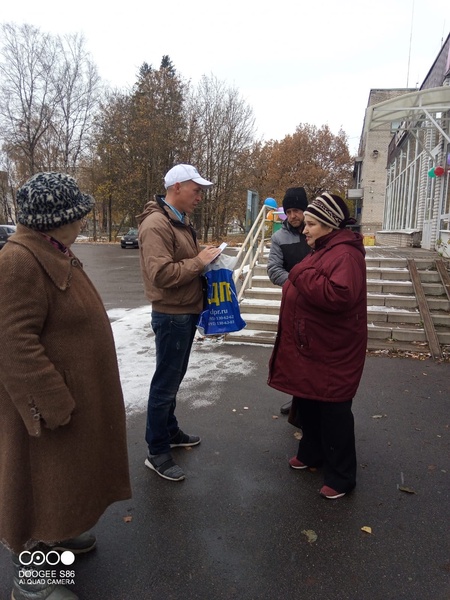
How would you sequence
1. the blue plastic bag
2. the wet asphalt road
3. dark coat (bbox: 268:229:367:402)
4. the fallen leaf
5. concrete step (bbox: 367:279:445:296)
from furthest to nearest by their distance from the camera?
concrete step (bbox: 367:279:445:296), the blue plastic bag, dark coat (bbox: 268:229:367:402), the fallen leaf, the wet asphalt road

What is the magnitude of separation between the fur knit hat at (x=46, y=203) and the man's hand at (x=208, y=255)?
1037 millimetres

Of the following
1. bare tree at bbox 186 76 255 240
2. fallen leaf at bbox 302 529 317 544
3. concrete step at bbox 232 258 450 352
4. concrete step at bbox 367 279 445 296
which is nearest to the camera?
fallen leaf at bbox 302 529 317 544

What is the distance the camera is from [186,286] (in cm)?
277

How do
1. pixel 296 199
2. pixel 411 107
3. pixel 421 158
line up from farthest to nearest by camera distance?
pixel 421 158 → pixel 411 107 → pixel 296 199

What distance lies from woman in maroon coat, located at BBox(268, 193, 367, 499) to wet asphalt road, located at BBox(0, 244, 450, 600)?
1.09 feet

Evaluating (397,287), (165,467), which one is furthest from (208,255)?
(397,287)

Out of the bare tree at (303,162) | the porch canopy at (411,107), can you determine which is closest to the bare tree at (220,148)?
the bare tree at (303,162)

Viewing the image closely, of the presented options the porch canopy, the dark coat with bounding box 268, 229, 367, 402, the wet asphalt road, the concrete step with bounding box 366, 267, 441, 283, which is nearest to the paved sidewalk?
the wet asphalt road

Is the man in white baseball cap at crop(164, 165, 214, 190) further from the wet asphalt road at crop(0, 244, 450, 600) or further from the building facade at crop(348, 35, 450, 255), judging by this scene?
the building facade at crop(348, 35, 450, 255)

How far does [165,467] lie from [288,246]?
2006mm

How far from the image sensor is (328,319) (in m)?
2.58

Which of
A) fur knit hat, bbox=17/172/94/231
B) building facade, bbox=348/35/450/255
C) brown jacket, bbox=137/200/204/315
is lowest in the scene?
brown jacket, bbox=137/200/204/315

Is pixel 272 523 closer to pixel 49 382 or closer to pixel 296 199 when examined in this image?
pixel 49 382

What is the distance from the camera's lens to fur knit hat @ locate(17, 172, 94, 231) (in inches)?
66.7
